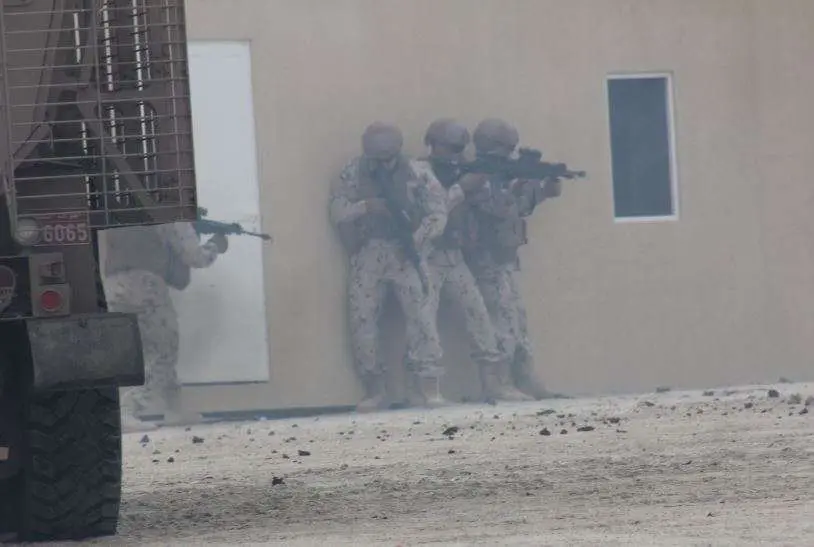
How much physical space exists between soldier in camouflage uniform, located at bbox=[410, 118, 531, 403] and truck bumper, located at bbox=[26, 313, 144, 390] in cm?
966

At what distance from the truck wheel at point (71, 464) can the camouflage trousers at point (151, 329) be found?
310 inches

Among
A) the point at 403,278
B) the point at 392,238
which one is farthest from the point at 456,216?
the point at 403,278

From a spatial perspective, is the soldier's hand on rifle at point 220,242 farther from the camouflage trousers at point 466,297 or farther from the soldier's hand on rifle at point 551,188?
the soldier's hand on rifle at point 551,188

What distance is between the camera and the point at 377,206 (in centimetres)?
1647

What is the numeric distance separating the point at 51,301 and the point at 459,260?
9913mm

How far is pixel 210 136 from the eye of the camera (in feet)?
55.8

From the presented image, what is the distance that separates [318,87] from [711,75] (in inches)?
142

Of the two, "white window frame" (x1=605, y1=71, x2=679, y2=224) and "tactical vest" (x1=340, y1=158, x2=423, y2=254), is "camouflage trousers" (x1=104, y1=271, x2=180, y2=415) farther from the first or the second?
"white window frame" (x1=605, y1=71, x2=679, y2=224)

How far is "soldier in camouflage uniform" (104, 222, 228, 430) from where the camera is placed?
1558 centimetres

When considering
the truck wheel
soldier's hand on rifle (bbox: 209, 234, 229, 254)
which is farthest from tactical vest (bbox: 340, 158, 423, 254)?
the truck wheel

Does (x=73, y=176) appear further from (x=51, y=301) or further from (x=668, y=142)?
(x=668, y=142)

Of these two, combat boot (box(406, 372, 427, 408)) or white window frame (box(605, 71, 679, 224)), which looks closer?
combat boot (box(406, 372, 427, 408))

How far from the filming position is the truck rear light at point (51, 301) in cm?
702

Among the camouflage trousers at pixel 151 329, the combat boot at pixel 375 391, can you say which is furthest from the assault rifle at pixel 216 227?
the combat boot at pixel 375 391
